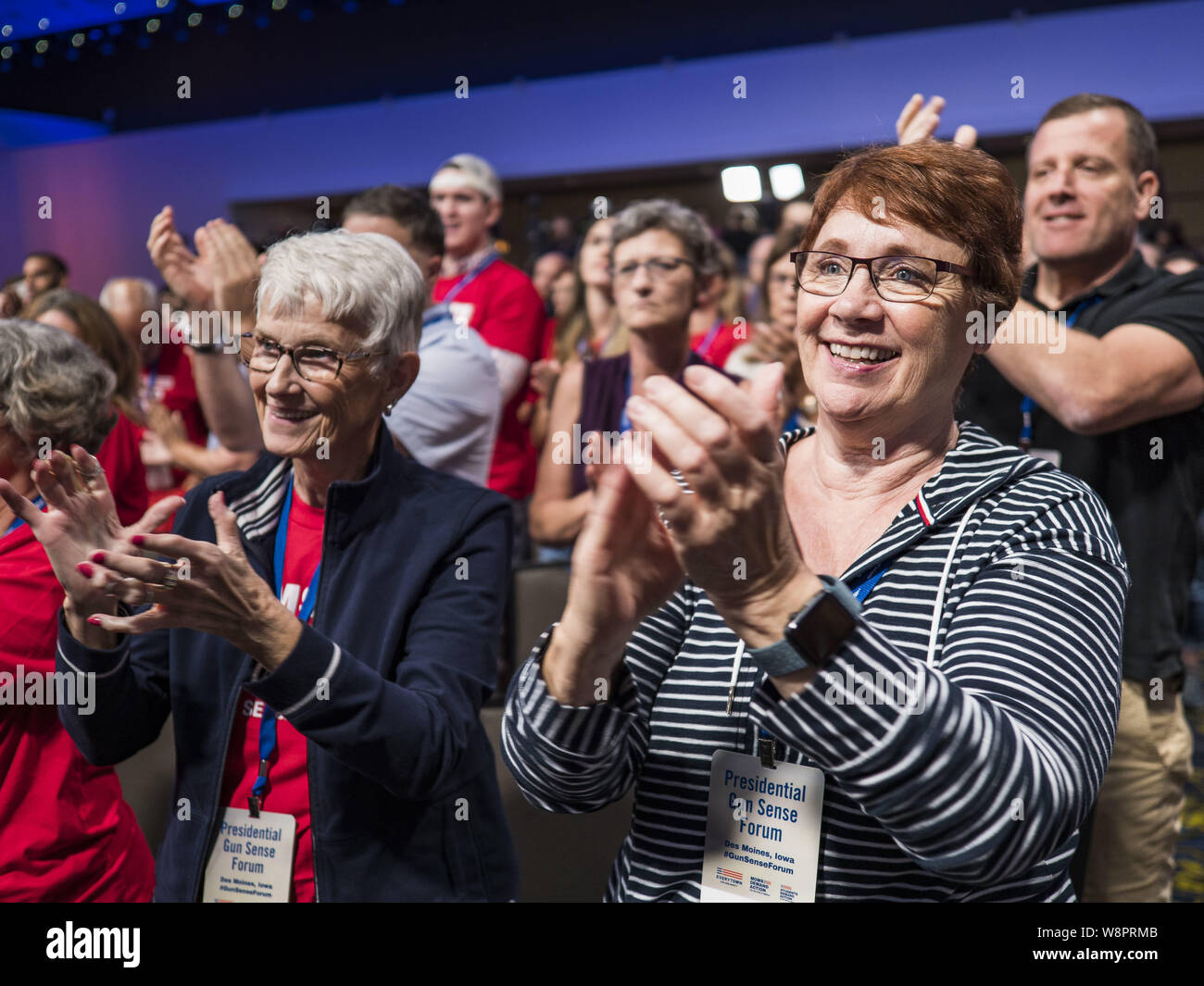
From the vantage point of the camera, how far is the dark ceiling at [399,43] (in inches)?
215

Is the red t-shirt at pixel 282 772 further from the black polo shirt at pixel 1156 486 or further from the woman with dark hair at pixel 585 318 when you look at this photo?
the woman with dark hair at pixel 585 318

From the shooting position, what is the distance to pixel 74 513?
1.22 m

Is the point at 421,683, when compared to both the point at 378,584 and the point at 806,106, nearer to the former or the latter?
the point at 378,584

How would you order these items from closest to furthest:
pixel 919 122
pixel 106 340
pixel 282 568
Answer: pixel 282 568
pixel 919 122
pixel 106 340

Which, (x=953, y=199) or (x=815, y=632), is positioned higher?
(x=953, y=199)

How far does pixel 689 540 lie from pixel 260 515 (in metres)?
0.87

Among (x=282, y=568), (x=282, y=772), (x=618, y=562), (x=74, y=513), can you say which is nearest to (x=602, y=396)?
(x=282, y=568)

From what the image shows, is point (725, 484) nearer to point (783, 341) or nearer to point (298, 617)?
point (298, 617)

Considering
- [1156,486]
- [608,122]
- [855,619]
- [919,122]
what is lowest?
[855,619]

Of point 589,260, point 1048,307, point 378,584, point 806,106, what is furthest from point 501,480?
point 806,106

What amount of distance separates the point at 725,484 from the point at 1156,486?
144 cm

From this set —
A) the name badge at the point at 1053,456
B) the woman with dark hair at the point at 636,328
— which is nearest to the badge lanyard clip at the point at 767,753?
the name badge at the point at 1053,456

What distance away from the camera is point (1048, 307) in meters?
2.08

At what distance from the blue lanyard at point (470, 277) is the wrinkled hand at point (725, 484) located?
2671 mm
